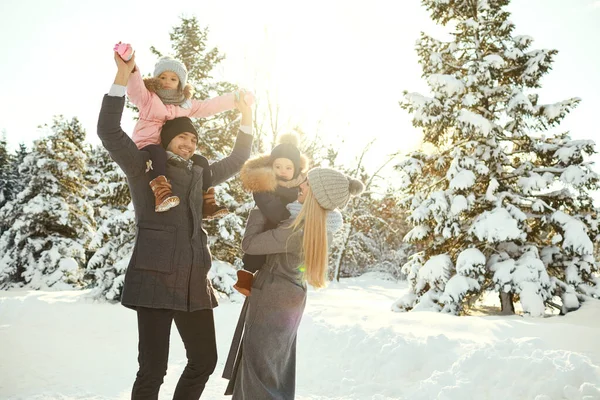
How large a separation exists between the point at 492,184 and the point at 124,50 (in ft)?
32.7

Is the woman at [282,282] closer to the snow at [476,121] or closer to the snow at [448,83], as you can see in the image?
the snow at [476,121]

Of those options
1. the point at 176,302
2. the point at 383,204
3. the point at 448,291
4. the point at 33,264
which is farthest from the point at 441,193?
the point at 33,264

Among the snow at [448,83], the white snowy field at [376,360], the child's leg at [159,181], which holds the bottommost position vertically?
the white snowy field at [376,360]

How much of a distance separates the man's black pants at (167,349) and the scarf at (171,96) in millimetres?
1580

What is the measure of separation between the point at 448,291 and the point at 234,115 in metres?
9.80

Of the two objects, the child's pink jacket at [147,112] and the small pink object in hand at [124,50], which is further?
the child's pink jacket at [147,112]

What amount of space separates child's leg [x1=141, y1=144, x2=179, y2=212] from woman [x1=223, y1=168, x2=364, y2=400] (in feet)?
1.93

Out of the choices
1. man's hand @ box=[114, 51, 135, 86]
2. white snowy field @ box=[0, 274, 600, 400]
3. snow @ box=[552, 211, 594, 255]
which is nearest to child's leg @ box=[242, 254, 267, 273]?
man's hand @ box=[114, 51, 135, 86]

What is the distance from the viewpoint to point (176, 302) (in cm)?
291

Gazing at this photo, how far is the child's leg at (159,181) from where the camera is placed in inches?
113

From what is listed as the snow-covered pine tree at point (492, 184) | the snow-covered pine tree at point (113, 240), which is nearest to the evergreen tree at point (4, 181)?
the snow-covered pine tree at point (113, 240)

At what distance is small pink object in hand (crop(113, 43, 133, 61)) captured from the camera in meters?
2.74

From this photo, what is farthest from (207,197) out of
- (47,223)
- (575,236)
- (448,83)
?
(47,223)

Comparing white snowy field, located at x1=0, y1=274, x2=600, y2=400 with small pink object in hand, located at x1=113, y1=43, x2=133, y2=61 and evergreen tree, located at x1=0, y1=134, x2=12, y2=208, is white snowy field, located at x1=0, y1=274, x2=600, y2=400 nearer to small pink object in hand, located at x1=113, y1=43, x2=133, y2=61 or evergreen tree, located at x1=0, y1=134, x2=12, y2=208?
small pink object in hand, located at x1=113, y1=43, x2=133, y2=61
